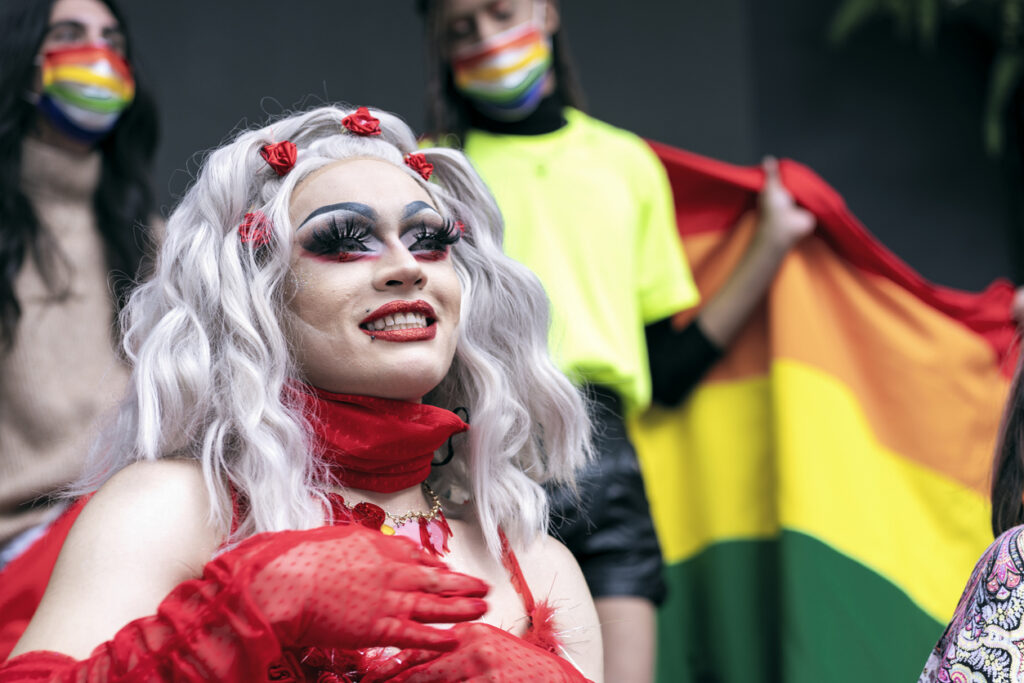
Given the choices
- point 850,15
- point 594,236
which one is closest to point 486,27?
point 594,236

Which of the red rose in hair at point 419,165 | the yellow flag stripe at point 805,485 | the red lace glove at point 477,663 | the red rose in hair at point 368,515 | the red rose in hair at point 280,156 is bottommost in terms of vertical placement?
the yellow flag stripe at point 805,485

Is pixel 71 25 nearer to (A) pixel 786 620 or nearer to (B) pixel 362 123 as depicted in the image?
(B) pixel 362 123

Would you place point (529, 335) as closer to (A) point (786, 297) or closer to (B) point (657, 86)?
(A) point (786, 297)

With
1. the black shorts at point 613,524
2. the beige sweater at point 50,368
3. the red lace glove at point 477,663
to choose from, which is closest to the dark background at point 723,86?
the beige sweater at point 50,368

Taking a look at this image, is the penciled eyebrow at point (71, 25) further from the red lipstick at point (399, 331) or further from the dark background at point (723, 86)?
the red lipstick at point (399, 331)

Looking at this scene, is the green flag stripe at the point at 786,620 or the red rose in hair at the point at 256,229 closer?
the red rose in hair at the point at 256,229

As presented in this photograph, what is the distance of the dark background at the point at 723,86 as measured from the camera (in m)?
3.99

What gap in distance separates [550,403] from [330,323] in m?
0.48

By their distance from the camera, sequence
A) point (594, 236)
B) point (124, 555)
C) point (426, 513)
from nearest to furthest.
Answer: point (124, 555)
point (426, 513)
point (594, 236)

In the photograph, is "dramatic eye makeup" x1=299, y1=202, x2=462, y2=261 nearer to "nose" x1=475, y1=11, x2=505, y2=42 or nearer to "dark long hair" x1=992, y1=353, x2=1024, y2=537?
"dark long hair" x1=992, y1=353, x2=1024, y2=537

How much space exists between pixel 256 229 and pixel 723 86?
8.58 feet

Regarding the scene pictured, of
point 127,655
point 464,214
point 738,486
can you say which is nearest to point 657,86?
point 738,486

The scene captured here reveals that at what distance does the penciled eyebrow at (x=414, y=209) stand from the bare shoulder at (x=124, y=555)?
50cm

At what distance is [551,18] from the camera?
10.7ft
